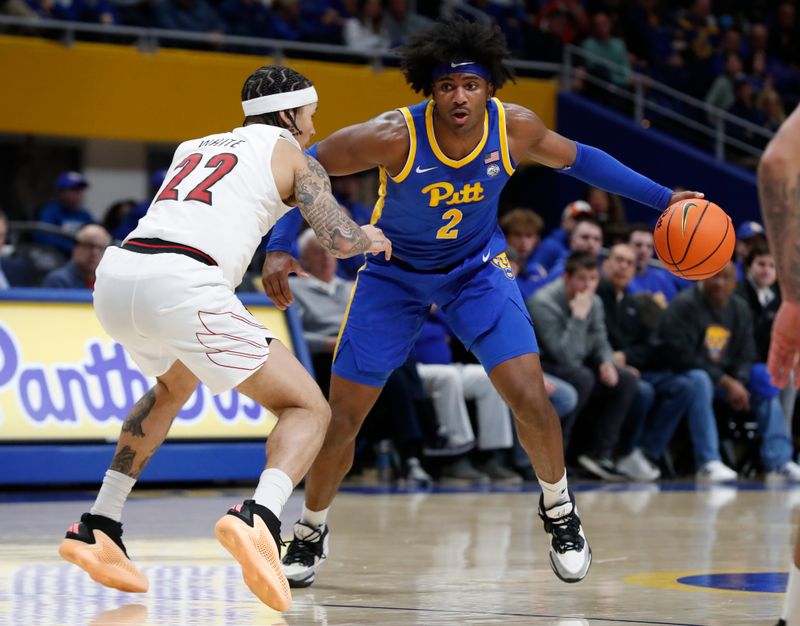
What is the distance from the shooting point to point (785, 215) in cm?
319

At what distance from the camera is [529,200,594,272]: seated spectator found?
1204 centimetres

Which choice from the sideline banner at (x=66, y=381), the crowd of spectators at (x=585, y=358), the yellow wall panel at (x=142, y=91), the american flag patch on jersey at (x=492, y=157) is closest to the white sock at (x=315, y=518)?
the american flag patch on jersey at (x=492, y=157)

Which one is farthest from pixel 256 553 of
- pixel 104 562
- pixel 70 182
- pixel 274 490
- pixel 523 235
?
pixel 70 182

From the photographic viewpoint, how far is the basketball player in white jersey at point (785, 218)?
10.3 feet

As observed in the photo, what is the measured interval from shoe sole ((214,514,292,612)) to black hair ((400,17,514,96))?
2.07m

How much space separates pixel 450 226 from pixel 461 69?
0.58 m

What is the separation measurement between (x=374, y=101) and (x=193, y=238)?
40.6ft

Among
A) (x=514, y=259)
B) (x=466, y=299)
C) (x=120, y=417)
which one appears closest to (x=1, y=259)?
(x=120, y=417)

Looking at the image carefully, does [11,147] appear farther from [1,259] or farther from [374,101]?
[1,259]

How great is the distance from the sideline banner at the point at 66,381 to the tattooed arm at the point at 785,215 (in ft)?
20.4

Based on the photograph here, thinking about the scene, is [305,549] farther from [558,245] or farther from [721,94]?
[721,94]

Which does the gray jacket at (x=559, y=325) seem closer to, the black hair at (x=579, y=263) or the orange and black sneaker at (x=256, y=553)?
the black hair at (x=579, y=263)

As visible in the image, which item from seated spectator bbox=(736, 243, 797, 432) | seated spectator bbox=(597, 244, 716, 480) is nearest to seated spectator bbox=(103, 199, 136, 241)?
seated spectator bbox=(597, 244, 716, 480)

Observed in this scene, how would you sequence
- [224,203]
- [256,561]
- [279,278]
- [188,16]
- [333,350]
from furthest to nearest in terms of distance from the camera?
[188,16], [333,350], [279,278], [224,203], [256,561]
